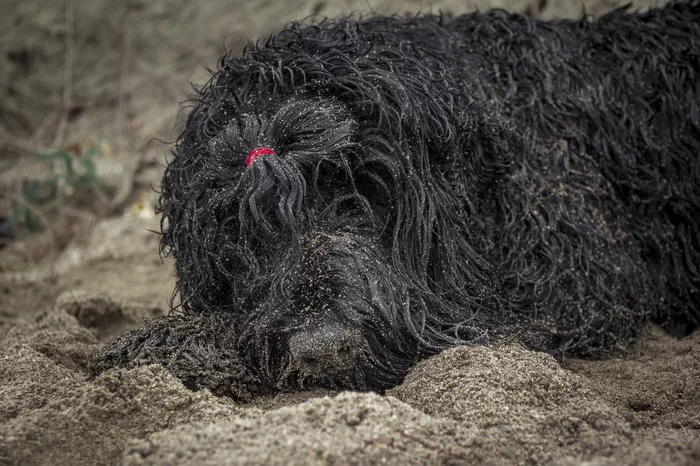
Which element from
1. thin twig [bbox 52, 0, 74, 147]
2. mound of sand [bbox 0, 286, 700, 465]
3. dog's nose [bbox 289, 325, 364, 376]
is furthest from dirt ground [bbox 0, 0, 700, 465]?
thin twig [bbox 52, 0, 74, 147]

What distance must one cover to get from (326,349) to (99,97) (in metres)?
5.63

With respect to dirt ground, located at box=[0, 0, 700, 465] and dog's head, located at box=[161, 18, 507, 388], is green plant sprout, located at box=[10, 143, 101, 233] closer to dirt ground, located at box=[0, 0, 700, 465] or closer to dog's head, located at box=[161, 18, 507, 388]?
dirt ground, located at box=[0, 0, 700, 465]

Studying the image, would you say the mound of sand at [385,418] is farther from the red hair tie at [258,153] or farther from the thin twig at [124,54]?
the thin twig at [124,54]

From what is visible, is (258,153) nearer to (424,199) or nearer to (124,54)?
(424,199)

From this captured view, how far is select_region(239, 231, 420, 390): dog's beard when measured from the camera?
2.41 m

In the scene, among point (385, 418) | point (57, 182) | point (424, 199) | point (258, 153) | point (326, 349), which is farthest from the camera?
point (57, 182)

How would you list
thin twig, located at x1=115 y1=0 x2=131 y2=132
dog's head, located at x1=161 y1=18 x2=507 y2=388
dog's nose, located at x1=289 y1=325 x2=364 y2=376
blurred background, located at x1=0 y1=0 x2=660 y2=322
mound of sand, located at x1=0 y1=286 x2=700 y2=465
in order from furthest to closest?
thin twig, located at x1=115 y1=0 x2=131 y2=132
blurred background, located at x1=0 y1=0 x2=660 y2=322
dog's head, located at x1=161 y1=18 x2=507 y2=388
dog's nose, located at x1=289 y1=325 x2=364 y2=376
mound of sand, located at x1=0 y1=286 x2=700 y2=465

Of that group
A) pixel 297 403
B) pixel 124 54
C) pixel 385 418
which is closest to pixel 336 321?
pixel 297 403

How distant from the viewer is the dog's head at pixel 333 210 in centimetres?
251

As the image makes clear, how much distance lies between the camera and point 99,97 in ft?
23.9

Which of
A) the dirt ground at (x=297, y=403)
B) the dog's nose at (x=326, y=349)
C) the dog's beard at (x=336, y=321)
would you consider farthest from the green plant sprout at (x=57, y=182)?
the dog's nose at (x=326, y=349)

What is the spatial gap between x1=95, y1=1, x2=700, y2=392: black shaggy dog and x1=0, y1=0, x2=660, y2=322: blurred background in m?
2.20

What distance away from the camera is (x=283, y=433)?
194 cm

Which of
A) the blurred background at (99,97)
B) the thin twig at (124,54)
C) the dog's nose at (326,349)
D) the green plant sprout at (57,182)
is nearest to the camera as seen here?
the dog's nose at (326,349)
